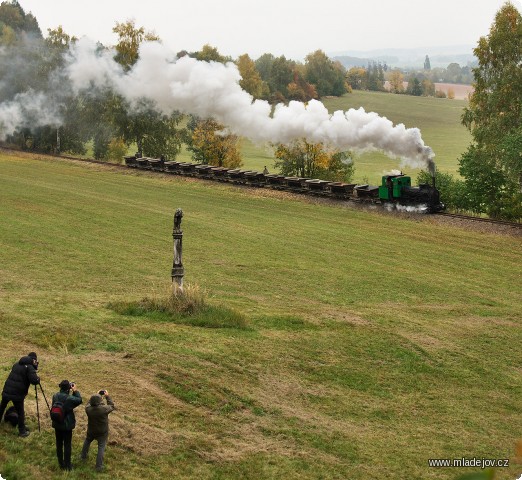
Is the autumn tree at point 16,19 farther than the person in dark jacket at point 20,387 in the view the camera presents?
Yes

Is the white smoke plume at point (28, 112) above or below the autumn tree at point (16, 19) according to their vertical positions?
below

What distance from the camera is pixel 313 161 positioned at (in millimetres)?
59969

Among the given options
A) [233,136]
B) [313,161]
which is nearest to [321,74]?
[233,136]

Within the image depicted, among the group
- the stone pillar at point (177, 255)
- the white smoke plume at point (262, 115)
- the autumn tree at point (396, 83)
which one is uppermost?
the autumn tree at point (396, 83)

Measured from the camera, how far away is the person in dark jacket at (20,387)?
1284cm

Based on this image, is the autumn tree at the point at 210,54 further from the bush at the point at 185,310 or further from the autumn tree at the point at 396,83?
the autumn tree at the point at 396,83

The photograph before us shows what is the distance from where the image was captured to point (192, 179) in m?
59.2

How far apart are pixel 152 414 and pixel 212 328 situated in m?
6.21

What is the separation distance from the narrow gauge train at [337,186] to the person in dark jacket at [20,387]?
36449 mm

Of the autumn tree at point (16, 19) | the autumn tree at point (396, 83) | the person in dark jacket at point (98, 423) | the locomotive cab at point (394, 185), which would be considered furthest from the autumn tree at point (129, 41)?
the autumn tree at point (396, 83)

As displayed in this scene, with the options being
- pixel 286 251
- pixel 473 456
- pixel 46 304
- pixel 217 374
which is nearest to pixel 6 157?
pixel 286 251

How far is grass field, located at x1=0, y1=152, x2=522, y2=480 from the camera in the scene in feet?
46.1

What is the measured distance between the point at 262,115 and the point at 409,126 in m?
81.5

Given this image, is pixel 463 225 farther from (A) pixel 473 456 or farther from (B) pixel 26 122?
→ (B) pixel 26 122
